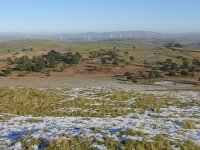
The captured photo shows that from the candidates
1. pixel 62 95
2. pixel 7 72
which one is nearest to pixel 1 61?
pixel 7 72

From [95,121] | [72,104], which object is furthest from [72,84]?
[95,121]

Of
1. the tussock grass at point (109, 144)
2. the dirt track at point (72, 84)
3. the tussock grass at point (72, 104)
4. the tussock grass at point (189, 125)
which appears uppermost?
the tussock grass at point (109, 144)

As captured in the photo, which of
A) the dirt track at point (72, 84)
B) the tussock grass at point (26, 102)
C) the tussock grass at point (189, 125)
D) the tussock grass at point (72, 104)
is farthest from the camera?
the dirt track at point (72, 84)

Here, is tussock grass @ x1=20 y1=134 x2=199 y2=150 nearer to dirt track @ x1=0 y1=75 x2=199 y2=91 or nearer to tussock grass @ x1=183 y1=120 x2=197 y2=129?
tussock grass @ x1=183 y1=120 x2=197 y2=129

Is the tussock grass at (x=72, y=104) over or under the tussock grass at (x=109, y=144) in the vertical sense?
under

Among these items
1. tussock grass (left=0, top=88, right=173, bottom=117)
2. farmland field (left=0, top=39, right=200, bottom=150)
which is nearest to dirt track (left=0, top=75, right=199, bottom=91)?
farmland field (left=0, top=39, right=200, bottom=150)

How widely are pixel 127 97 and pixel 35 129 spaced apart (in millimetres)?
18830

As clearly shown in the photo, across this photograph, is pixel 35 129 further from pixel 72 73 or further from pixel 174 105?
pixel 72 73

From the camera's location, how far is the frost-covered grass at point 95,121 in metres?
17.3

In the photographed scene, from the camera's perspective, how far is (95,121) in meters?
23.5

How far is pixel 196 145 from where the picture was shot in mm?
17000

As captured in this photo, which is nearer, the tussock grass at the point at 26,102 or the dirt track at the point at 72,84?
the tussock grass at the point at 26,102

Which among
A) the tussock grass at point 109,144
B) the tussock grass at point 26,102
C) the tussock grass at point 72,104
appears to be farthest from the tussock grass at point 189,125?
the tussock grass at point 26,102

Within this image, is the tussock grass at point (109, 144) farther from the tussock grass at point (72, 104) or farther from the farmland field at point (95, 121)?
the tussock grass at point (72, 104)
